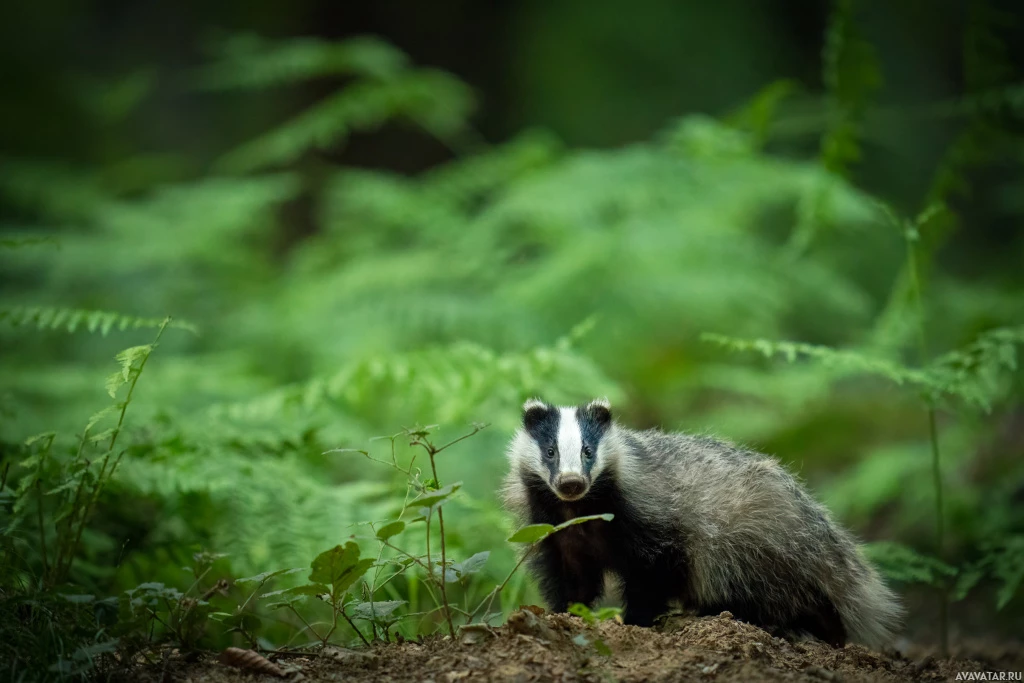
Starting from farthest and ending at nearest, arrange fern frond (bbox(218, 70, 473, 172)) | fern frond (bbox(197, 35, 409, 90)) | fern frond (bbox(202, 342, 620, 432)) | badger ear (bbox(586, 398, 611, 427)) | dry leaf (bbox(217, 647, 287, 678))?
fern frond (bbox(197, 35, 409, 90)) < fern frond (bbox(218, 70, 473, 172)) < fern frond (bbox(202, 342, 620, 432)) < badger ear (bbox(586, 398, 611, 427)) < dry leaf (bbox(217, 647, 287, 678))

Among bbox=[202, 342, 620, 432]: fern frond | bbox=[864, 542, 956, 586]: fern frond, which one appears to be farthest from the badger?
bbox=[202, 342, 620, 432]: fern frond

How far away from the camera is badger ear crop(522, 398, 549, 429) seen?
4328 mm

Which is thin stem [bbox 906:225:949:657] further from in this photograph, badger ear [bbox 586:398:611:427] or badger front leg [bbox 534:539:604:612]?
badger front leg [bbox 534:539:604:612]

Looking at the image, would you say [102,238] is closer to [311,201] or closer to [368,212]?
[368,212]

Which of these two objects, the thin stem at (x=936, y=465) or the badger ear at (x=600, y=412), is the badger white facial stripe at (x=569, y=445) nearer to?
the badger ear at (x=600, y=412)

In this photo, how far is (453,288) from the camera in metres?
8.27

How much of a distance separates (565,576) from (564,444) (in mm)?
→ 663

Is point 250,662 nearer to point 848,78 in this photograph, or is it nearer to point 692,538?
point 692,538

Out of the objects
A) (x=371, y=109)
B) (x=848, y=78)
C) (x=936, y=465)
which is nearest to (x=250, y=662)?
(x=936, y=465)

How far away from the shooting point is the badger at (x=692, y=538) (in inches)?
159

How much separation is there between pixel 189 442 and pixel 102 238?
5.31 m

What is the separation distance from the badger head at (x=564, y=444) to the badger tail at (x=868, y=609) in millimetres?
1241

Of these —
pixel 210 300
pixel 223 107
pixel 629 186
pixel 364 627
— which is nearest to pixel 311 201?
pixel 210 300

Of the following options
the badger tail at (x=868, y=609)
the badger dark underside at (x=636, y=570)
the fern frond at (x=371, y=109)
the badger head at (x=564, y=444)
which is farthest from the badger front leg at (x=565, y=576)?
the fern frond at (x=371, y=109)
